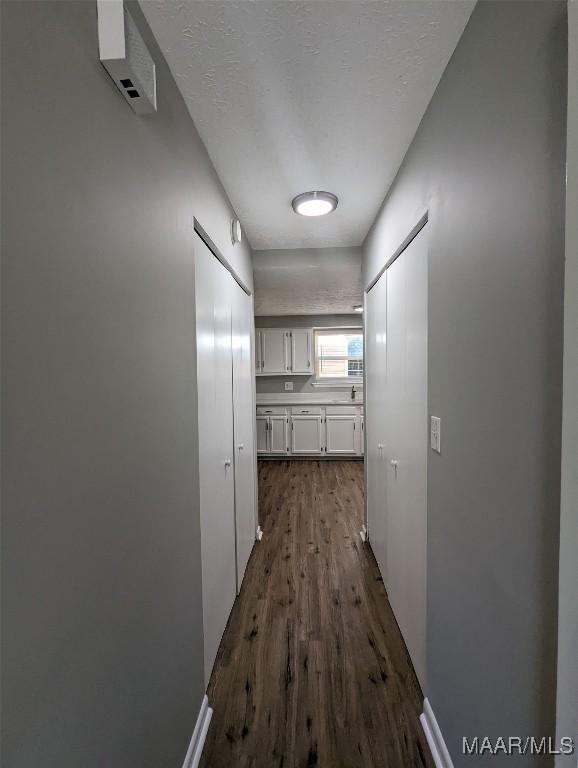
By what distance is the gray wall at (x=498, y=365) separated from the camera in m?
0.66

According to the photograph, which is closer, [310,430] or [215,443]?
[215,443]

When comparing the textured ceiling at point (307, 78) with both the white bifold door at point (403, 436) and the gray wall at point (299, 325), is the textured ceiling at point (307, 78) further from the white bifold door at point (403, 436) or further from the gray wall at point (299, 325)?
the gray wall at point (299, 325)

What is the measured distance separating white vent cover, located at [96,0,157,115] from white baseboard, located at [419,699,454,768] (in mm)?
2165

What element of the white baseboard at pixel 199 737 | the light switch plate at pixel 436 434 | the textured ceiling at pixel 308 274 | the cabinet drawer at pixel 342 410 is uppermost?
the textured ceiling at pixel 308 274

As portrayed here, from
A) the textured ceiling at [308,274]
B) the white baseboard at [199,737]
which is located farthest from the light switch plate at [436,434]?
the textured ceiling at [308,274]

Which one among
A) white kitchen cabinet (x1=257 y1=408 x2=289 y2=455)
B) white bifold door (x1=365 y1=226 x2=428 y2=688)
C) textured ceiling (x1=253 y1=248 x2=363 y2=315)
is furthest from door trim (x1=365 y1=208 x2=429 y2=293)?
white kitchen cabinet (x1=257 y1=408 x2=289 y2=455)

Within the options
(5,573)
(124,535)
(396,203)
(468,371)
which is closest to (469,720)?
(468,371)

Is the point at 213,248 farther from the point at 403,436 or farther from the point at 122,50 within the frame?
the point at 403,436

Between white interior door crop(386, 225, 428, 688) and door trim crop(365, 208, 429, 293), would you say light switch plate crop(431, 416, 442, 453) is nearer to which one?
white interior door crop(386, 225, 428, 688)

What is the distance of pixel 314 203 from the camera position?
6.37ft

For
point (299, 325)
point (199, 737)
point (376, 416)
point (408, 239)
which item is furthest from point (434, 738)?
point (299, 325)

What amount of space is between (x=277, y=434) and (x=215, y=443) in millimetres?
3772

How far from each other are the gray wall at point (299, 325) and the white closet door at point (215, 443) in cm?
351

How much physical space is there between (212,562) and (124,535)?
2.88 ft
